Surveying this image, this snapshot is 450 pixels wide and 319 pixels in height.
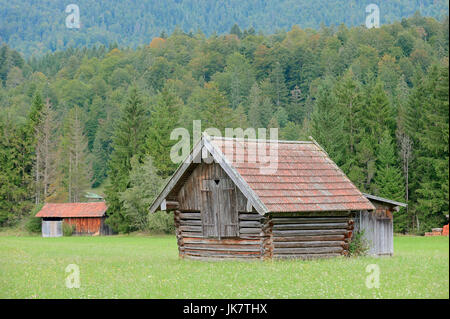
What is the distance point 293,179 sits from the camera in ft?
93.8

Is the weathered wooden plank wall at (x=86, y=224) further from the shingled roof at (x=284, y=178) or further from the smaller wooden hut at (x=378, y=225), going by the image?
the smaller wooden hut at (x=378, y=225)

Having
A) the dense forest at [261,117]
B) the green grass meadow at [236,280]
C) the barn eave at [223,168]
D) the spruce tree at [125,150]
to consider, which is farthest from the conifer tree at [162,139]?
the green grass meadow at [236,280]

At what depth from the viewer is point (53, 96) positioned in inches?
6919

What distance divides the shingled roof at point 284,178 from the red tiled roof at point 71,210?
157ft

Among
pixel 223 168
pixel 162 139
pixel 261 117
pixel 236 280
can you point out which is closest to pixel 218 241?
pixel 223 168

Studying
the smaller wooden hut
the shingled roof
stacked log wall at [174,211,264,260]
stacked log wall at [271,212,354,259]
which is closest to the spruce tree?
stacked log wall at [174,211,264,260]

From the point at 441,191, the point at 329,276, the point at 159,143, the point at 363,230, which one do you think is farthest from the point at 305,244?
the point at 159,143

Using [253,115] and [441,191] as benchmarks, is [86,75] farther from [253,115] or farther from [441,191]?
[441,191]

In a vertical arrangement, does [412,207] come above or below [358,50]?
below

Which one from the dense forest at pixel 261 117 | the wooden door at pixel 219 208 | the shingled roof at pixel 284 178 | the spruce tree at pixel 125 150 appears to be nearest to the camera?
the shingled roof at pixel 284 178

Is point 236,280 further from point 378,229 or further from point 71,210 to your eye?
point 71,210

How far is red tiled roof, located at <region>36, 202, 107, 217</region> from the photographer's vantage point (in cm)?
7550

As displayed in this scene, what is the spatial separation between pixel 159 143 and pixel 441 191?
33.3m

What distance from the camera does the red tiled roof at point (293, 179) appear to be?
26625mm
